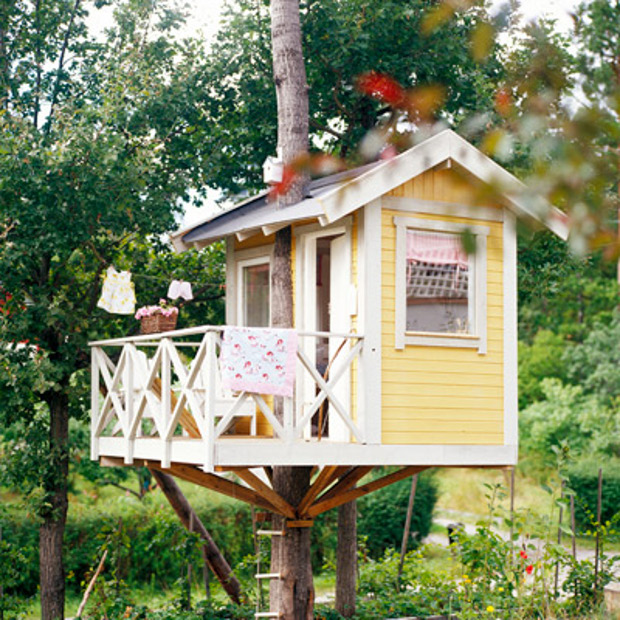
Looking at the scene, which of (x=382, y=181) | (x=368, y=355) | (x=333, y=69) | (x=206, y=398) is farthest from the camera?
(x=333, y=69)

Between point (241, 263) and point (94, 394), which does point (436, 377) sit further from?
point (94, 394)

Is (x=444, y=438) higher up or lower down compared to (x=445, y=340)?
lower down

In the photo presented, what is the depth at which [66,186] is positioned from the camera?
31.6ft

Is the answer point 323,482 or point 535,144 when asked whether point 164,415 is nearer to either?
point 323,482

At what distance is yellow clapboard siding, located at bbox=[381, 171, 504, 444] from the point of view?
8406 mm

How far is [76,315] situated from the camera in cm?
1013

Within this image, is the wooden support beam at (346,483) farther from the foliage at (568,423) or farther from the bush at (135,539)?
the foliage at (568,423)

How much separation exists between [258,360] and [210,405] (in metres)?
0.54

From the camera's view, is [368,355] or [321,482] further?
[321,482]

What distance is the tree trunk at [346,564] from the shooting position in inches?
428

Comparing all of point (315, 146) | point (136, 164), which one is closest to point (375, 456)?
point (136, 164)

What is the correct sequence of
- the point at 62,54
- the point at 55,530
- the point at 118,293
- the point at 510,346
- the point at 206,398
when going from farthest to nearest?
the point at 62,54 < the point at 55,530 < the point at 118,293 < the point at 510,346 < the point at 206,398

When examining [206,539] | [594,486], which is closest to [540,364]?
[594,486]

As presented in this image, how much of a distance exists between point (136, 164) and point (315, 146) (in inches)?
130
